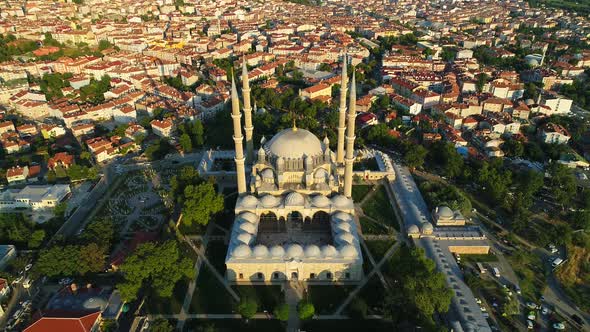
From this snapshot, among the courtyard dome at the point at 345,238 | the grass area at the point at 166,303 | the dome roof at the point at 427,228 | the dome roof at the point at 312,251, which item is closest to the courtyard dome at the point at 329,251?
the dome roof at the point at 312,251

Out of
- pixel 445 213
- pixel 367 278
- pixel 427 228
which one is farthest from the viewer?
pixel 445 213

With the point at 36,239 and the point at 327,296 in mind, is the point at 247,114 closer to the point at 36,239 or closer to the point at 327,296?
the point at 327,296

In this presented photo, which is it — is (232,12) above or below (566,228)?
above

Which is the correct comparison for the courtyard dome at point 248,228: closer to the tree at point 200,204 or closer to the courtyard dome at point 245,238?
the courtyard dome at point 245,238

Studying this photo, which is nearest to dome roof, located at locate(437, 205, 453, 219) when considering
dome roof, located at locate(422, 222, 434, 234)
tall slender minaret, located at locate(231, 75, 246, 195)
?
dome roof, located at locate(422, 222, 434, 234)

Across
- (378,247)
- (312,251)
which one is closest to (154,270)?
(312,251)

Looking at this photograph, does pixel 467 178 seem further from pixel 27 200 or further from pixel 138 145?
pixel 27 200

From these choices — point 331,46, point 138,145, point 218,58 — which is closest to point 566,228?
point 138,145
